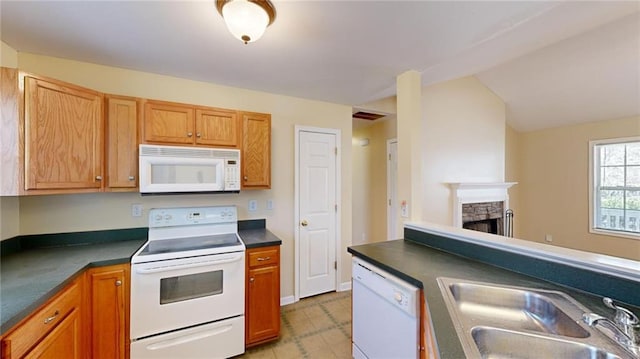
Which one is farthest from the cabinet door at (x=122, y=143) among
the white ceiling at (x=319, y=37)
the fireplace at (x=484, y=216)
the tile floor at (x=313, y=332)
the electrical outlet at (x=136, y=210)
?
the fireplace at (x=484, y=216)

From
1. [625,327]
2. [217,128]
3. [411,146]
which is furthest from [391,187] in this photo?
[625,327]

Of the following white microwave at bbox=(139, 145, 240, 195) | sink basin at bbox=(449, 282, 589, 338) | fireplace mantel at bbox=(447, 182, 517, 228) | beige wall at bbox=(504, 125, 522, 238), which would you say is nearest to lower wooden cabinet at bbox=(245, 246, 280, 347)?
white microwave at bbox=(139, 145, 240, 195)

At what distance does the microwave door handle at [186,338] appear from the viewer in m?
1.71

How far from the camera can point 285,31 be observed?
1.60m

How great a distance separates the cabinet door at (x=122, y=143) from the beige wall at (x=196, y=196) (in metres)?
0.30

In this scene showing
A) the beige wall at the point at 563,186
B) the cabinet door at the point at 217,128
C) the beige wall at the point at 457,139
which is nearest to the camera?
the cabinet door at the point at 217,128

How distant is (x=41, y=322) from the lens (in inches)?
46.0

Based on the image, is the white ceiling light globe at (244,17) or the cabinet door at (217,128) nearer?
the white ceiling light globe at (244,17)

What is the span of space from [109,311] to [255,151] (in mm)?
1540

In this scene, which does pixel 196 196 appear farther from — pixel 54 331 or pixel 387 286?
pixel 387 286

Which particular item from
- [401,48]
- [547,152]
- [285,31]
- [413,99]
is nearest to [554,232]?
[547,152]

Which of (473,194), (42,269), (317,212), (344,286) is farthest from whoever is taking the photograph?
(473,194)

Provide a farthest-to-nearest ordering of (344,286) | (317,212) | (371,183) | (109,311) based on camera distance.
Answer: (371,183) → (344,286) → (317,212) → (109,311)

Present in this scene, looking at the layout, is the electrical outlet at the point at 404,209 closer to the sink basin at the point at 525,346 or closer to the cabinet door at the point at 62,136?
the sink basin at the point at 525,346
